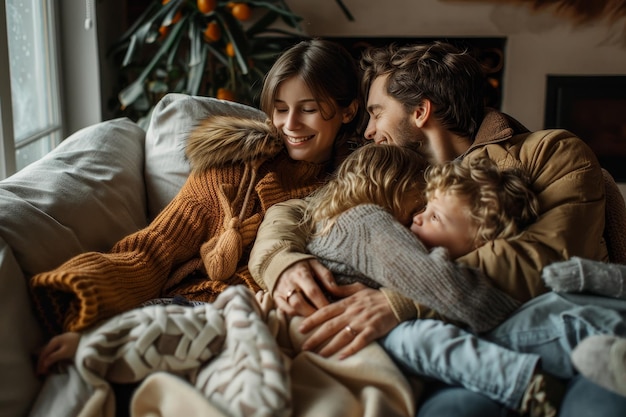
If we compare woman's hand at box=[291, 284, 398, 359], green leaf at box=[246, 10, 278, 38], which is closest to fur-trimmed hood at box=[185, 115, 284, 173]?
woman's hand at box=[291, 284, 398, 359]

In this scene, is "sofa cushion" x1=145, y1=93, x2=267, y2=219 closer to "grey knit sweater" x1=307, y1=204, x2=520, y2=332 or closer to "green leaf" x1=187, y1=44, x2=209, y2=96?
"grey knit sweater" x1=307, y1=204, x2=520, y2=332

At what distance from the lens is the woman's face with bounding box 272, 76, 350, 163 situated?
1.81 m

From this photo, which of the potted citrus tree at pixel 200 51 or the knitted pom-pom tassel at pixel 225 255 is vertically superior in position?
the potted citrus tree at pixel 200 51

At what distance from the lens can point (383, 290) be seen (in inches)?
53.4

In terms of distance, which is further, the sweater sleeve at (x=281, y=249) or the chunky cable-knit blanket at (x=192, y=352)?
the sweater sleeve at (x=281, y=249)

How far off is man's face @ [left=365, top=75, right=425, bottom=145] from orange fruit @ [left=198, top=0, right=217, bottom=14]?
1.58 metres

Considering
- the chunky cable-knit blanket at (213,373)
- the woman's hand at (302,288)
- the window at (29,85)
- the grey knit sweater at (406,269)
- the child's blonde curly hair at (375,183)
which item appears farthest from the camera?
the window at (29,85)

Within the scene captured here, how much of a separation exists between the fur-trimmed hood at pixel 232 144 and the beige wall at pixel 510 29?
2.10 m

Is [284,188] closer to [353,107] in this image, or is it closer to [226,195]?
[226,195]

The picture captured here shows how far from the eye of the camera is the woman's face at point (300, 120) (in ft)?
5.92

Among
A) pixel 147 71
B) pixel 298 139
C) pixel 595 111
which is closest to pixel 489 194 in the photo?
pixel 298 139

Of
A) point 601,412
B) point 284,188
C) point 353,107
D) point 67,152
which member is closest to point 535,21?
point 353,107

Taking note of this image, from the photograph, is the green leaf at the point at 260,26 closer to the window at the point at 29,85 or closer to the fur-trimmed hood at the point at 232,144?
the window at the point at 29,85

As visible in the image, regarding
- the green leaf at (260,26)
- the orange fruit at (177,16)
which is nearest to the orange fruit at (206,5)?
the orange fruit at (177,16)
